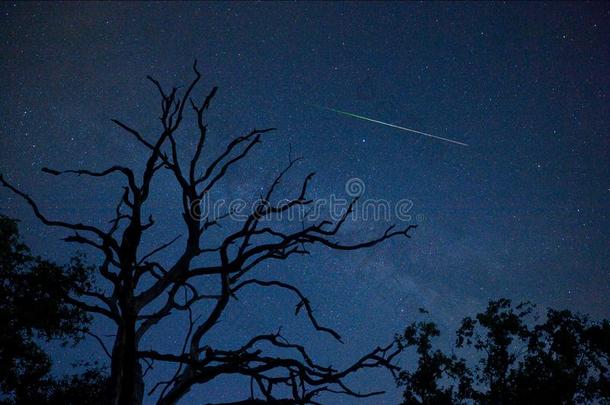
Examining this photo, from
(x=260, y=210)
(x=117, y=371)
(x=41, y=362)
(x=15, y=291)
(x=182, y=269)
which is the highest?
(x=15, y=291)

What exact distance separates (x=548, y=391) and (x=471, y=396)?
10.3ft

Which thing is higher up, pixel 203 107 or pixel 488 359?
pixel 203 107

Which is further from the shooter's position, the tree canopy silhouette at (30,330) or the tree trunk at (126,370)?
the tree canopy silhouette at (30,330)

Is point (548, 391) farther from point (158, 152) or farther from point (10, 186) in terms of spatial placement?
point (10, 186)

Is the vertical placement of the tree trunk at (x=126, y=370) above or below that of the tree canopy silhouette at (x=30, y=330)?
below

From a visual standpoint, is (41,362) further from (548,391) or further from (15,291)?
(548,391)

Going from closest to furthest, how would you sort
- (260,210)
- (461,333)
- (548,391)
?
(260,210), (548,391), (461,333)

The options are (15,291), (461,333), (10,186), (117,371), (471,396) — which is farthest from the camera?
(461,333)

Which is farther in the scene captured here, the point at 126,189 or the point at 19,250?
the point at 19,250

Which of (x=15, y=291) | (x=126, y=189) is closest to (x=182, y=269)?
(x=126, y=189)

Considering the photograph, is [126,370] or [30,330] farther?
[30,330]

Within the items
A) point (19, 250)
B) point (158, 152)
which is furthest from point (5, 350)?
point (158, 152)

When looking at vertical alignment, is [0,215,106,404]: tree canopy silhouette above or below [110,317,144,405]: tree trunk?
above

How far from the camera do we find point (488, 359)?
18.5 m
